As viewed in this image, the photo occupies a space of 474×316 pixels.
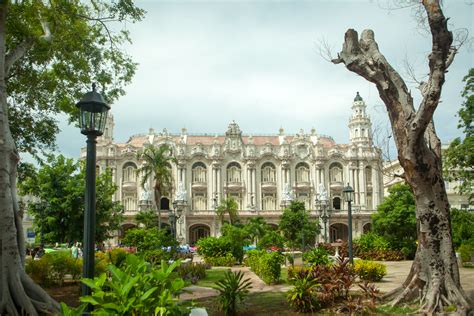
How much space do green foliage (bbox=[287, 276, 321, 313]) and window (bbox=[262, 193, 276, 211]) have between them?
46867 mm

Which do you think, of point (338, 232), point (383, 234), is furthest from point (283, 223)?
point (338, 232)

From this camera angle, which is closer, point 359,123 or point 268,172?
point 268,172

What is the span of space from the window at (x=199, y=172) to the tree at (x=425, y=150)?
46871mm

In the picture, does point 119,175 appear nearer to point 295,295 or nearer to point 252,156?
point 252,156

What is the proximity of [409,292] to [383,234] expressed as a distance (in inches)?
922

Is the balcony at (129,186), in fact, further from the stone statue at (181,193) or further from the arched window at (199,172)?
the arched window at (199,172)

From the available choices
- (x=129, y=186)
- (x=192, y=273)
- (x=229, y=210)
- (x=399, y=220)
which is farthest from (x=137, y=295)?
(x=129, y=186)

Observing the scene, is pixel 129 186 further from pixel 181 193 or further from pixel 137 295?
pixel 137 295

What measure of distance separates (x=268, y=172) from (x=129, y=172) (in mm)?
18040

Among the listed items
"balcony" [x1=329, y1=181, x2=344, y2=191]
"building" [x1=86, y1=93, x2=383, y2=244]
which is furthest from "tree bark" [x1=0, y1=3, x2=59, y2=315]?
"balcony" [x1=329, y1=181, x2=344, y2=191]

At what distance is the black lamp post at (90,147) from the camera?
6.45m

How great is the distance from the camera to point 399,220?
31031 millimetres

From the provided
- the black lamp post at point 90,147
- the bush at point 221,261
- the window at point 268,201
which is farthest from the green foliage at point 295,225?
the black lamp post at point 90,147

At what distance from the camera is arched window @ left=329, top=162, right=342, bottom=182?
194ft
